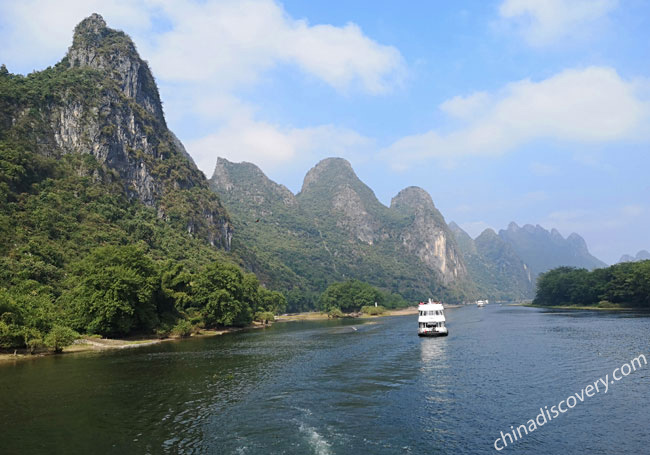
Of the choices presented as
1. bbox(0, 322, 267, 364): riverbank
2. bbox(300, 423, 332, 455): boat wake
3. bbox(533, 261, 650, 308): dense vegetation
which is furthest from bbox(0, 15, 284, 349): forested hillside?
bbox(533, 261, 650, 308): dense vegetation

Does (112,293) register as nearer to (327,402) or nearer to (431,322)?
(327,402)

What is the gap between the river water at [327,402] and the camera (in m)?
30.6

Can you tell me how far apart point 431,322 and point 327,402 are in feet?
203

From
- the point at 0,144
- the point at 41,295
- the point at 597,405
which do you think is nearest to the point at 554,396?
the point at 597,405

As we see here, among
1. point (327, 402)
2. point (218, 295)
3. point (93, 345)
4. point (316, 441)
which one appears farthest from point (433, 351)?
point (218, 295)

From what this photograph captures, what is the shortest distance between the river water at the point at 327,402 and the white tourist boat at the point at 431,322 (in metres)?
21.8

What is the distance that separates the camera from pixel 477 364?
5975 centimetres

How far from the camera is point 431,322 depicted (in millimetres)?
98375

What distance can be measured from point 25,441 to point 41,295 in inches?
2809

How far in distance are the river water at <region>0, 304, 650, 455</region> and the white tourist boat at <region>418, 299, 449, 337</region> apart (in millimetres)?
21806

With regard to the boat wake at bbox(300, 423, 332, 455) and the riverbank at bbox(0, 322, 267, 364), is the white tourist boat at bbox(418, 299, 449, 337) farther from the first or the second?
the boat wake at bbox(300, 423, 332, 455)

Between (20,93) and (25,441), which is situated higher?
(20,93)

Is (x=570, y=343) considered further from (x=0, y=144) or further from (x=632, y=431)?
(x=0, y=144)

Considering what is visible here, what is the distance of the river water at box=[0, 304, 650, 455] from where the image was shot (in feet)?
100
